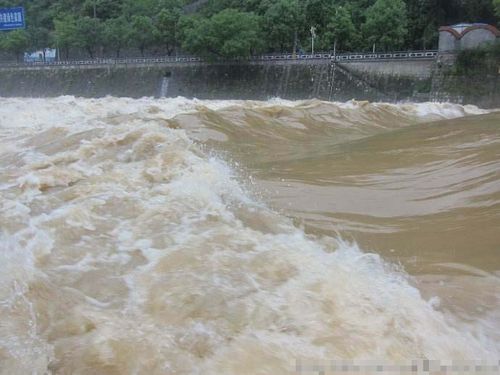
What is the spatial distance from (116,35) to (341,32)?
16.9 m

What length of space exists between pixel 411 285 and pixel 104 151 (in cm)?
456

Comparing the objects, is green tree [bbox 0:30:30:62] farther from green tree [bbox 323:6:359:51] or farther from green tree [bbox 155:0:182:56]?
green tree [bbox 323:6:359:51]

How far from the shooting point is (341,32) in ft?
82.3

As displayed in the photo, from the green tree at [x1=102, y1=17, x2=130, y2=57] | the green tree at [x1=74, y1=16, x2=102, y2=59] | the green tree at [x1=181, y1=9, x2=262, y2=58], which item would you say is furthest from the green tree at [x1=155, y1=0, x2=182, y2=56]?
the green tree at [x1=74, y1=16, x2=102, y2=59]

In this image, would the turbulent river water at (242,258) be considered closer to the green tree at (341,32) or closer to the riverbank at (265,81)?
the riverbank at (265,81)

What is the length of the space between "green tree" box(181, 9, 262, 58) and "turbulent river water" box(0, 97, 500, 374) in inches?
802

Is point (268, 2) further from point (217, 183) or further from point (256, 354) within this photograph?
point (256, 354)

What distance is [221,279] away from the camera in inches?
123

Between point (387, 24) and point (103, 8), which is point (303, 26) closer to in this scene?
point (387, 24)

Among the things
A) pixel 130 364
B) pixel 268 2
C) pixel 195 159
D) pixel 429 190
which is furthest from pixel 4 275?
pixel 268 2

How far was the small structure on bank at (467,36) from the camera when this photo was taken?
19.8m

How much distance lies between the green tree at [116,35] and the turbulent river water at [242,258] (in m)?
30.4

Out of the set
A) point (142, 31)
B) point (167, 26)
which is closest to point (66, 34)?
point (142, 31)

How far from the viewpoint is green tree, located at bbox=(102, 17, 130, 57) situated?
3486 cm
